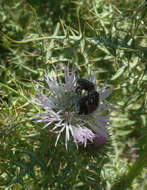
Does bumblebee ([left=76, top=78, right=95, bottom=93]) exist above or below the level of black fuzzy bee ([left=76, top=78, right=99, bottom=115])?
above

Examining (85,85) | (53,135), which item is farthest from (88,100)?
(53,135)

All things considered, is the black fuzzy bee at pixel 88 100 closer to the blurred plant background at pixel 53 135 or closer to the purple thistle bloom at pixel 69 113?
the purple thistle bloom at pixel 69 113

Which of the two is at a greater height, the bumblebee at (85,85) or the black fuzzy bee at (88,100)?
the bumblebee at (85,85)

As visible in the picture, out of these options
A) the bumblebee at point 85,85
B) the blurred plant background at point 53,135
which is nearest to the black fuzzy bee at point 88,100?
the bumblebee at point 85,85

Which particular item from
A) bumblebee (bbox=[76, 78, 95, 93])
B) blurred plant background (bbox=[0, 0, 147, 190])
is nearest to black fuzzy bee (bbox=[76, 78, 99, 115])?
bumblebee (bbox=[76, 78, 95, 93])

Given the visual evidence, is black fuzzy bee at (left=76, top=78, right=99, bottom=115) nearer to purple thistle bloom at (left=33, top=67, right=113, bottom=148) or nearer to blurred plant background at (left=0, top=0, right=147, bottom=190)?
purple thistle bloom at (left=33, top=67, right=113, bottom=148)

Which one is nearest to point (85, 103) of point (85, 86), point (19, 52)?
point (85, 86)
